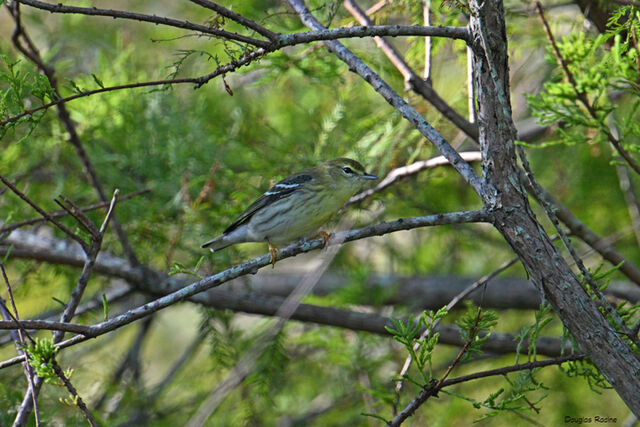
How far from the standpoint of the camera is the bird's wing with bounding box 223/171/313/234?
417cm

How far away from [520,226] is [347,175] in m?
1.99

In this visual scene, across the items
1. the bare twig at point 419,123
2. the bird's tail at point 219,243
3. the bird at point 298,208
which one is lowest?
the bare twig at point 419,123

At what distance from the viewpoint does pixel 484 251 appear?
612 cm

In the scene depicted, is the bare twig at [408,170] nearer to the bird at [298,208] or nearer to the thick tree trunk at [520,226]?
the bird at [298,208]

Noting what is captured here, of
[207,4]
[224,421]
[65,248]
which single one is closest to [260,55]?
[207,4]

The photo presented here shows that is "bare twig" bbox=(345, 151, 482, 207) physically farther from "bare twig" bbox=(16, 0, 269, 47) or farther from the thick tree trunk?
"bare twig" bbox=(16, 0, 269, 47)

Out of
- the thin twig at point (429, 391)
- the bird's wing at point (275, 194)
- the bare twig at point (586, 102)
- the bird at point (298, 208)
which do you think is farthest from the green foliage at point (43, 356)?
the bare twig at point (586, 102)

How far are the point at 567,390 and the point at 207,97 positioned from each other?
12.8 ft

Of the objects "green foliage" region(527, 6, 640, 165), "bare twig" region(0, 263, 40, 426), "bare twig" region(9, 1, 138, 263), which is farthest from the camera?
"bare twig" region(9, 1, 138, 263)

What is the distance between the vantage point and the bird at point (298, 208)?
4.09 m

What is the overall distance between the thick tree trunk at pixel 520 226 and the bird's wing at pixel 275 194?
82.6 inches

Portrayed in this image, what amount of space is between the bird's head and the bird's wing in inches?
7.0

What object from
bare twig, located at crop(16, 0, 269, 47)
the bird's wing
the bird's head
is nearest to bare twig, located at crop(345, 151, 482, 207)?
the bird's head

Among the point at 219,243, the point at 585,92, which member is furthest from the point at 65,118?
the point at 585,92
